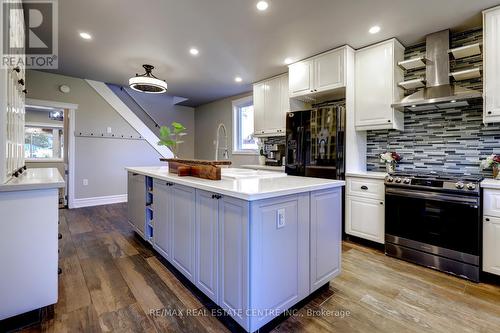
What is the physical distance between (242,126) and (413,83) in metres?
3.59

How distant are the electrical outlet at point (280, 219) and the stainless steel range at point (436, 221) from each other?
1.74m

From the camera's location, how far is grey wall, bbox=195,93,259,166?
568cm

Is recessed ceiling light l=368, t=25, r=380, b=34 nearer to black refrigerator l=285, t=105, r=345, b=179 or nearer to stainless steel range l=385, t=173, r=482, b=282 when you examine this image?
black refrigerator l=285, t=105, r=345, b=179

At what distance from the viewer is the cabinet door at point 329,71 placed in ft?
10.2

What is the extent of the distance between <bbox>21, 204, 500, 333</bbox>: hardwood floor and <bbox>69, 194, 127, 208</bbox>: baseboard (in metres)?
2.48

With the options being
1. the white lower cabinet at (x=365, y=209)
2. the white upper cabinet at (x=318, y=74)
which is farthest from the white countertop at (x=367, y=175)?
the white upper cabinet at (x=318, y=74)

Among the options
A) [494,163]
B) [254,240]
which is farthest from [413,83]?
[254,240]

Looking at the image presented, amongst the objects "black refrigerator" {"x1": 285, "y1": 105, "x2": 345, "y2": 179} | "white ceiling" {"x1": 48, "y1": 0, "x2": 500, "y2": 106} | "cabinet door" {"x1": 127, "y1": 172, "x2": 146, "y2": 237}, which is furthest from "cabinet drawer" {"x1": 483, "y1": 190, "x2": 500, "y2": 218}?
"cabinet door" {"x1": 127, "y1": 172, "x2": 146, "y2": 237}

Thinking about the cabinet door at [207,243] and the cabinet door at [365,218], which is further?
the cabinet door at [365,218]

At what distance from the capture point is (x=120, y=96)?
17.7 ft

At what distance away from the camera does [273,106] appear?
4.29 m

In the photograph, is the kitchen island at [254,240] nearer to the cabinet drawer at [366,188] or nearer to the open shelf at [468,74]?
the cabinet drawer at [366,188]

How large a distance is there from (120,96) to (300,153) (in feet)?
14.3

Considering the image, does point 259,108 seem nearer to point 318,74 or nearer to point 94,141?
point 318,74
